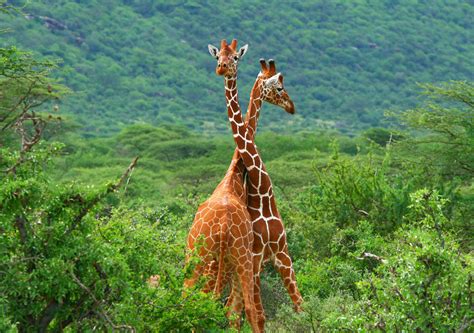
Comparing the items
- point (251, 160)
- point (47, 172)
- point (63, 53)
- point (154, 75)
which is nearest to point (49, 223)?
point (47, 172)

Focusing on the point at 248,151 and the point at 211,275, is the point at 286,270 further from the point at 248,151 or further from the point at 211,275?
the point at 248,151

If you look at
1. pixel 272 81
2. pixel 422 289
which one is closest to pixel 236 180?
pixel 272 81

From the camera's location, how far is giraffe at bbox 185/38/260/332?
8852 mm

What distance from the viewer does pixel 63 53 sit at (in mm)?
69312

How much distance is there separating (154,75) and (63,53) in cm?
750

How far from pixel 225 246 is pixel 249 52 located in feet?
227

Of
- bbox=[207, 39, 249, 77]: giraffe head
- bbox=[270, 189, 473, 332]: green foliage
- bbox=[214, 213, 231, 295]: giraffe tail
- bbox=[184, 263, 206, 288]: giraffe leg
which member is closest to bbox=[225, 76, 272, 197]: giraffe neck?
bbox=[207, 39, 249, 77]: giraffe head

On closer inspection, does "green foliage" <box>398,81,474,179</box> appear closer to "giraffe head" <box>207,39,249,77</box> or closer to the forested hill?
"giraffe head" <box>207,39,249,77</box>

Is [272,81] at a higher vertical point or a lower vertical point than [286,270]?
higher

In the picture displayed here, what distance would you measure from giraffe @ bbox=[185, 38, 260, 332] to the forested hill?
5490 centimetres

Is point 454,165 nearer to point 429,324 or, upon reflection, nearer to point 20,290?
point 429,324

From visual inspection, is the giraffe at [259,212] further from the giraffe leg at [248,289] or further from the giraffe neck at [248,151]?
the giraffe leg at [248,289]

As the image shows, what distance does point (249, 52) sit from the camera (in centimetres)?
7762

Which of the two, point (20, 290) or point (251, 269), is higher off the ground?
point (20, 290)
